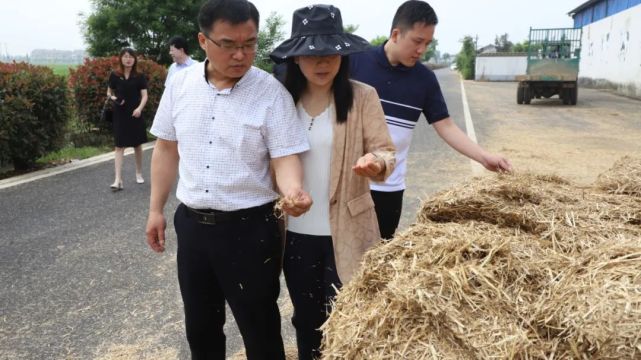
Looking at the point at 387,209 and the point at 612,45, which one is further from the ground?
the point at 612,45

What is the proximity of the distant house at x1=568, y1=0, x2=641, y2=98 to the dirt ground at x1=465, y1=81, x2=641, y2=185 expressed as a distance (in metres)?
4.25

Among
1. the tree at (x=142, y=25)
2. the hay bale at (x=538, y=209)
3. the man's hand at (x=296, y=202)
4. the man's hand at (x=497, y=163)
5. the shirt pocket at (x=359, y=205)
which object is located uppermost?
the tree at (x=142, y=25)

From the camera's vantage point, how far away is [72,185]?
7.04 m

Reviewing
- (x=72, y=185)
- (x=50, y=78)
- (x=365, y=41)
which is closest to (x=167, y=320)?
(x=365, y=41)

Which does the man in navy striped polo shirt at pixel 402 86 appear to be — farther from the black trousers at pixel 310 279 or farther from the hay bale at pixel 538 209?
the black trousers at pixel 310 279

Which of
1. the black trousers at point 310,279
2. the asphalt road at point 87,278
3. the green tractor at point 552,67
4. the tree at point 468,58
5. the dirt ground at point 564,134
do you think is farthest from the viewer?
the tree at point 468,58

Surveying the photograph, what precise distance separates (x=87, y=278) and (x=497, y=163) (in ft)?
10.1

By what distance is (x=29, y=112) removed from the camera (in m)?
7.62

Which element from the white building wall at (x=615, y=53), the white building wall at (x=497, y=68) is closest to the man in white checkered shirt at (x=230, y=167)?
the white building wall at (x=615, y=53)

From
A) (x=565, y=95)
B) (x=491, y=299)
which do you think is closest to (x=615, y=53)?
(x=565, y=95)

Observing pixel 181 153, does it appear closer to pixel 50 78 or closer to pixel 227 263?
pixel 227 263

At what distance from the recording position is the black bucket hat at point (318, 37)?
1.98m

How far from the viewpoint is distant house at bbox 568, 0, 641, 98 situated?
22000mm

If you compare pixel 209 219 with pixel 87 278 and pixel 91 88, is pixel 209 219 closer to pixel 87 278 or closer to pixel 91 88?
pixel 87 278
